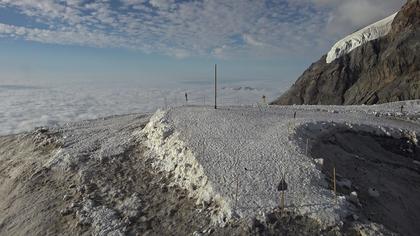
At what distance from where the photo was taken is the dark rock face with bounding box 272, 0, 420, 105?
51.4m

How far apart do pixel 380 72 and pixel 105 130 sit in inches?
1708

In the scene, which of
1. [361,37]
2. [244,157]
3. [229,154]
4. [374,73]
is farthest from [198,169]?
[361,37]

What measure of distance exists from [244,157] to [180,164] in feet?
9.51

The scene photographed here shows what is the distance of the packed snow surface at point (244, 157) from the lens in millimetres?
14734

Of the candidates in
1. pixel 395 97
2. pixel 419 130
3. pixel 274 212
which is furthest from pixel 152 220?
pixel 395 97

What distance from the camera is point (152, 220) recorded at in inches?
607

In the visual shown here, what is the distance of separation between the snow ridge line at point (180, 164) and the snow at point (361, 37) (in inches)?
2054

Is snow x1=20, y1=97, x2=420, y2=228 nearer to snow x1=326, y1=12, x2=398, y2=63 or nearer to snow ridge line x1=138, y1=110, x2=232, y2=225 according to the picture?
snow ridge line x1=138, y1=110, x2=232, y2=225

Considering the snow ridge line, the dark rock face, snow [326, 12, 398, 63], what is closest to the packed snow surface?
the snow ridge line

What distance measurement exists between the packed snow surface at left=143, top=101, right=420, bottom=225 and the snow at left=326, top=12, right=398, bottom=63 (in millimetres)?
45149

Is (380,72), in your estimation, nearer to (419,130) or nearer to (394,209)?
(419,130)

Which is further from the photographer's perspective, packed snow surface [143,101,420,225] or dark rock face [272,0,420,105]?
dark rock face [272,0,420,105]

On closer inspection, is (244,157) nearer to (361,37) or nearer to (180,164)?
(180,164)

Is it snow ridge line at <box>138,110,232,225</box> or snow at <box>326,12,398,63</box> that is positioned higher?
snow at <box>326,12,398,63</box>
